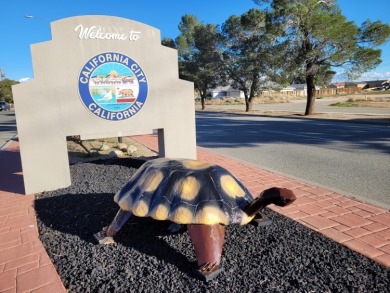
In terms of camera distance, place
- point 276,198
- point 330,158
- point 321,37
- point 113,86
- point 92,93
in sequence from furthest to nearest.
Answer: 1. point 321,37
2. point 330,158
3. point 113,86
4. point 92,93
5. point 276,198

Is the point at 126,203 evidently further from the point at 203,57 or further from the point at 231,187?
the point at 203,57

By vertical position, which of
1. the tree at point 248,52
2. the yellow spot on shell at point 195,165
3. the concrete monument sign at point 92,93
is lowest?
the yellow spot on shell at point 195,165

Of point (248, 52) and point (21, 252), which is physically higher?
point (248, 52)

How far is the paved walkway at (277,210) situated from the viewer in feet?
8.55

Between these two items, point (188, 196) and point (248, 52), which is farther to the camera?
point (248, 52)

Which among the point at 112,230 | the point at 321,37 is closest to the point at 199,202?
the point at 112,230

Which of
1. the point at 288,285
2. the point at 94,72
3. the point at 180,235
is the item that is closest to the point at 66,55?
the point at 94,72

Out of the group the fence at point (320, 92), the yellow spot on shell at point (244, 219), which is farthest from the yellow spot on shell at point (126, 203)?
the fence at point (320, 92)

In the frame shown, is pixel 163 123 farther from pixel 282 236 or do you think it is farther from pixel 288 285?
pixel 288 285

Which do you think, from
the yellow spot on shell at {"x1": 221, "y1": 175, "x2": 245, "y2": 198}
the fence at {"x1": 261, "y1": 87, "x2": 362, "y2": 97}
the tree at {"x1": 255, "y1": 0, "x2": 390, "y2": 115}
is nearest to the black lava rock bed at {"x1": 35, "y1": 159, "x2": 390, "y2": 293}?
the yellow spot on shell at {"x1": 221, "y1": 175, "x2": 245, "y2": 198}

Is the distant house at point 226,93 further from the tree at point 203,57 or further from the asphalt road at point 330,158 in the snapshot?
the asphalt road at point 330,158

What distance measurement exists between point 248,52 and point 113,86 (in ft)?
69.7

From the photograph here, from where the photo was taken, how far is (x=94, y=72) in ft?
17.5

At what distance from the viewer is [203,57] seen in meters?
32.0
